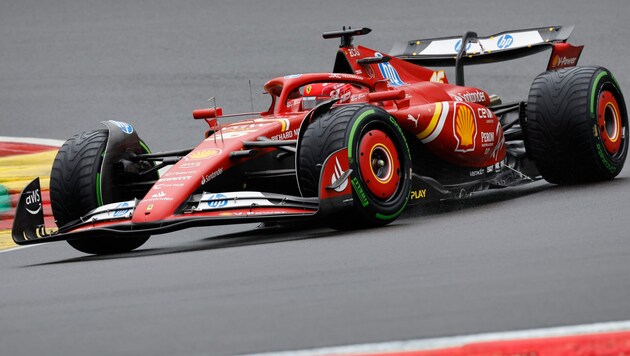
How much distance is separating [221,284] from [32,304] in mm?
959

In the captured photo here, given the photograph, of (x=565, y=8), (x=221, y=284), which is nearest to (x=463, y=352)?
(x=221, y=284)

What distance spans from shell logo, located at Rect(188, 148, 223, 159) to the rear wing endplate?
3969 millimetres

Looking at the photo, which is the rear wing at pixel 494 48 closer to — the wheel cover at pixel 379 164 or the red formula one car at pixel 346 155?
the red formula one car at pixel 346 155

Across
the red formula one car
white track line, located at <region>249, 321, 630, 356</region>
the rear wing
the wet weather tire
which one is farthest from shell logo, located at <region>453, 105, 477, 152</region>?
white track line, located at <region>249, 321, 630, 356</region>

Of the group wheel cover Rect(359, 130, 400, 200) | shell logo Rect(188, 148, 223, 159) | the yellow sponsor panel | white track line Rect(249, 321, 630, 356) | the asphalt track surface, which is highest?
shell logo Rect(188, 148, 223, 159)

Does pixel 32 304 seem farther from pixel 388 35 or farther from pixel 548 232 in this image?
pixel 388 35

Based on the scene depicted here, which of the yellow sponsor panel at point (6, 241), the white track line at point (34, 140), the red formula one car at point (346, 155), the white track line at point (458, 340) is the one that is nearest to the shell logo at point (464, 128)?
the red formula one car at point (346, 155)

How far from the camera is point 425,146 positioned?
967 centimetres

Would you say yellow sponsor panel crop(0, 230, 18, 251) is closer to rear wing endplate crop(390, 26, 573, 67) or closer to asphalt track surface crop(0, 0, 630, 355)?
asphalt track surface crop(0, 0, 630, 355)

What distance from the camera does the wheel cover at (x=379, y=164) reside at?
852 centimetres

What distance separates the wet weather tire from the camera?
27.4 ft

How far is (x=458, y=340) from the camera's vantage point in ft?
14.5

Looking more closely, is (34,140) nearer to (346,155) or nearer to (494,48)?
(494,48)

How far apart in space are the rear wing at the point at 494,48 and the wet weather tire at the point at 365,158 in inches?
120
